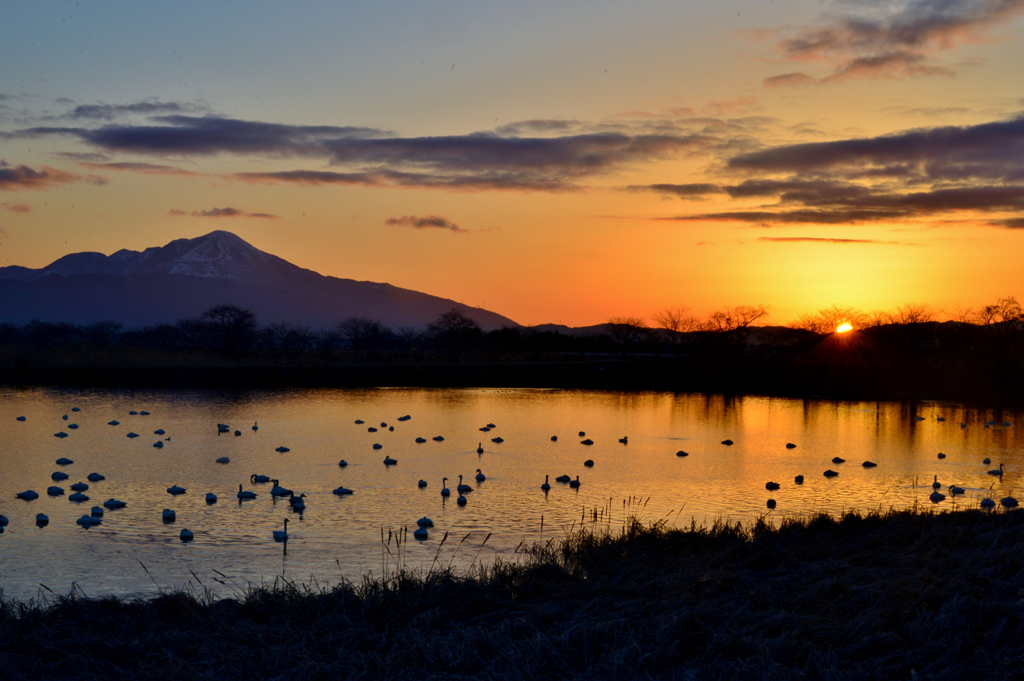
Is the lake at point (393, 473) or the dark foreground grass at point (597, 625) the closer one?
the dark foreground grass at point (597, 625)

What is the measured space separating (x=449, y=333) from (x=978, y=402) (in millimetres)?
82368

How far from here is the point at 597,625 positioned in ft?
28.1

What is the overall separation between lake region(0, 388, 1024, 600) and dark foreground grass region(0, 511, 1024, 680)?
2.77 metres

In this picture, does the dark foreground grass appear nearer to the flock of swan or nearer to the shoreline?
the flock of swan

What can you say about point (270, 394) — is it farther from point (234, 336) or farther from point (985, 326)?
point (985, 326)

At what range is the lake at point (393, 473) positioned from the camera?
48.8 ft

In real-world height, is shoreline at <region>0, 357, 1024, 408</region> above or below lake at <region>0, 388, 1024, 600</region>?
above

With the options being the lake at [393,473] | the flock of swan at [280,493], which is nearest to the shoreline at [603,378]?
the lake at [393,473]

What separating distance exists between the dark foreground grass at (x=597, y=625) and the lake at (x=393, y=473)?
109 inches

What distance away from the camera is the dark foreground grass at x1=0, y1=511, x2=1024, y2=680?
25.3ft

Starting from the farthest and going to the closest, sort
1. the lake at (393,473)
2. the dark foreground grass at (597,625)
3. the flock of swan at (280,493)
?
the flock of swan at (280,493) → the lake at (393,473) → the dark foreground grass at (597,625)

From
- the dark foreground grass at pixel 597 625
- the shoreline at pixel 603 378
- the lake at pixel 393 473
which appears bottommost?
the lake at pixel 393 473

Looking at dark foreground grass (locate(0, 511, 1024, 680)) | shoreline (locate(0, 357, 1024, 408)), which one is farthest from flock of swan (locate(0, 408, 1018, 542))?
shoreline (locate(0, 357, 1024, 408))

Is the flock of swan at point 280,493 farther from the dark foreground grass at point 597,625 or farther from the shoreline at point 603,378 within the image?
the shoreline at point 603,378
